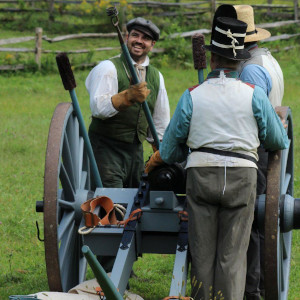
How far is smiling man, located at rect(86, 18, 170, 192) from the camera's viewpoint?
5.46 m

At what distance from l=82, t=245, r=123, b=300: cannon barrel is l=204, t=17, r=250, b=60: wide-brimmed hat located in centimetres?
150

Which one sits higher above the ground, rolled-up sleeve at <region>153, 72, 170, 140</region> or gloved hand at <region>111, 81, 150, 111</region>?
gloved hand at <region>111, 81, 150, 111</region>

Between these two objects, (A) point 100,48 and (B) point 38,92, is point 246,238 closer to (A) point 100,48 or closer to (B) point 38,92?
(B) point 38,92

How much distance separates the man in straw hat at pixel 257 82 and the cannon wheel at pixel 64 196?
1.06 meters

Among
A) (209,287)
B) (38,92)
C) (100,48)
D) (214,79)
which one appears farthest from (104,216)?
(100,48)

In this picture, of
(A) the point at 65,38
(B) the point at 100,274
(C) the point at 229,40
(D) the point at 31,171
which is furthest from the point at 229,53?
(A) the point at 65,38

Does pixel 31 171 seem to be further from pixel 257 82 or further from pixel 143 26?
pixel 257 82

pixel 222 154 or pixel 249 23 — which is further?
pixel 249 23

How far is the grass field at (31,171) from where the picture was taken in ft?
19.1

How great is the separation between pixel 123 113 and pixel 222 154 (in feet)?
5.26

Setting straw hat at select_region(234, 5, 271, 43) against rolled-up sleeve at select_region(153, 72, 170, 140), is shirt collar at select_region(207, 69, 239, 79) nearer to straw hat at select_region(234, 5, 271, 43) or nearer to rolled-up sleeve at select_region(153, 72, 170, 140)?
straw hat at select_region(234, 5, 271, 43)

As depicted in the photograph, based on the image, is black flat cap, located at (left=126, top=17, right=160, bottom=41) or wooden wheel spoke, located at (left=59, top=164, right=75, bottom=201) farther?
black flat cap, located at (left=126, top=17, right=160, bottom=41)

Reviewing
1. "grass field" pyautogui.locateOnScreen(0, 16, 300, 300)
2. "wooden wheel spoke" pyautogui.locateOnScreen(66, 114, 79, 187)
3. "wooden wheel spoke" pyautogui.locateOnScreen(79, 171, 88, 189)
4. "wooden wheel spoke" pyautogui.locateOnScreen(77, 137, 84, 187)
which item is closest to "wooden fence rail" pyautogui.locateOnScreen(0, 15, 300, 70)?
"grass field" pyautogui.locateOnScreen(0, 16, 300, 300)

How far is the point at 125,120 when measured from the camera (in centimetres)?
562
